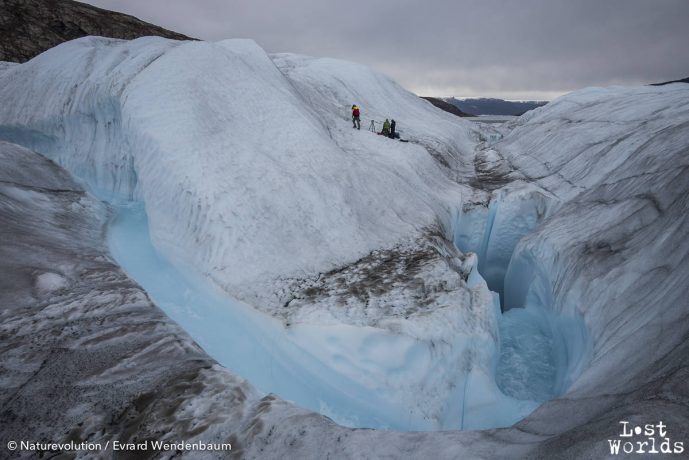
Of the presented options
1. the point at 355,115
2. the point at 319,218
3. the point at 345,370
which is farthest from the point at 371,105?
the point at 345,370

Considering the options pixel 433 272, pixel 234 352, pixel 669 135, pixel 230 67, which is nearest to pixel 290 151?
pixel 230 67

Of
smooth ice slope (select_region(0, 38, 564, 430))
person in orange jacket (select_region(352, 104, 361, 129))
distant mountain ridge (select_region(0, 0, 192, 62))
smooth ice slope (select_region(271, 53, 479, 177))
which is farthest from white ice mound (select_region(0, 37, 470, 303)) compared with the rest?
distant mountain ridge (select_region(0, 0, 192, 62))

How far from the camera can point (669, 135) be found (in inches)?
386

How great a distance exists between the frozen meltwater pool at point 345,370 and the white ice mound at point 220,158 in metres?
0.82

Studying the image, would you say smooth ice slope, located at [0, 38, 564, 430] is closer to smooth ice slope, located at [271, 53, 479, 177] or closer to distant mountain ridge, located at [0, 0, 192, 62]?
A: smooth ice slope, located at [271, 53, 479, 177]

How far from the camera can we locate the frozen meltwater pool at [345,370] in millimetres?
6004

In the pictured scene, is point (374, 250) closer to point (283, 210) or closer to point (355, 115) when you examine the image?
point (283, 210)

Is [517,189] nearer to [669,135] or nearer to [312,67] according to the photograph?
[669,135]

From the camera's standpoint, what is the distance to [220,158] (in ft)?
31.6


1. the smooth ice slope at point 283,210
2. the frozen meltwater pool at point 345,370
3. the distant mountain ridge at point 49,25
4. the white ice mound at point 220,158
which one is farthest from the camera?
the distant mountain ridge at point 49,25

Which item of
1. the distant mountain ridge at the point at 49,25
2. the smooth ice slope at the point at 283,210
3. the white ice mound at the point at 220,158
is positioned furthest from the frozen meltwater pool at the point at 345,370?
the distant mountain ridge at the point at 49,25

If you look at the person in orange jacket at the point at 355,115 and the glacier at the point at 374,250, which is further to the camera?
the person in orange jacket at the point at 355,115

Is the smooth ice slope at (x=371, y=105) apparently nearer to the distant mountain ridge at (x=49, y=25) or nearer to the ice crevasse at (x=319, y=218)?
the ice crevasse at (x=319, y=218)

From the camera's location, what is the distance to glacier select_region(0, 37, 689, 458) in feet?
13.6
